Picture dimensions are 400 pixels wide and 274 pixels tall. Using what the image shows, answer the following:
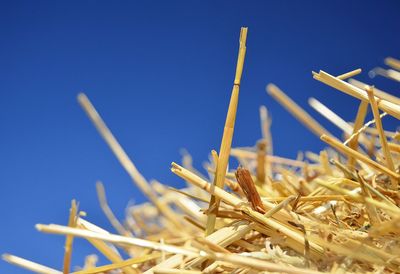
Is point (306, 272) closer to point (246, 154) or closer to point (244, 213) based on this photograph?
point (244, 213)

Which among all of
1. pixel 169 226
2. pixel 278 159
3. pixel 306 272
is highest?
pixel 278 159

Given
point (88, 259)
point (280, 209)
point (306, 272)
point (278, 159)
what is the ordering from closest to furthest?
1. point (306, 272)
2. point (280, 209)
3. point (88, 259)
4. point (278, 159)

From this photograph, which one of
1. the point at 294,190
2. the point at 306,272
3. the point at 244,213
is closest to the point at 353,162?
the point at 294,190

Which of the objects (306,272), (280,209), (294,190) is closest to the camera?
(306,272)


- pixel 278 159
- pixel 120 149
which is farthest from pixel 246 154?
pixel 120 149

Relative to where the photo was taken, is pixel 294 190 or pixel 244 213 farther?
pixel 294 190

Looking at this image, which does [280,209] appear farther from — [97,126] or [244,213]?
[97,126]

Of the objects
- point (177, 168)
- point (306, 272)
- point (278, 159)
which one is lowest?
point (306, 272)

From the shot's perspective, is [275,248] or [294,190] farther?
[294,190]

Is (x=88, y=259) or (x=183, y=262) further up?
(x=88, y=259)
